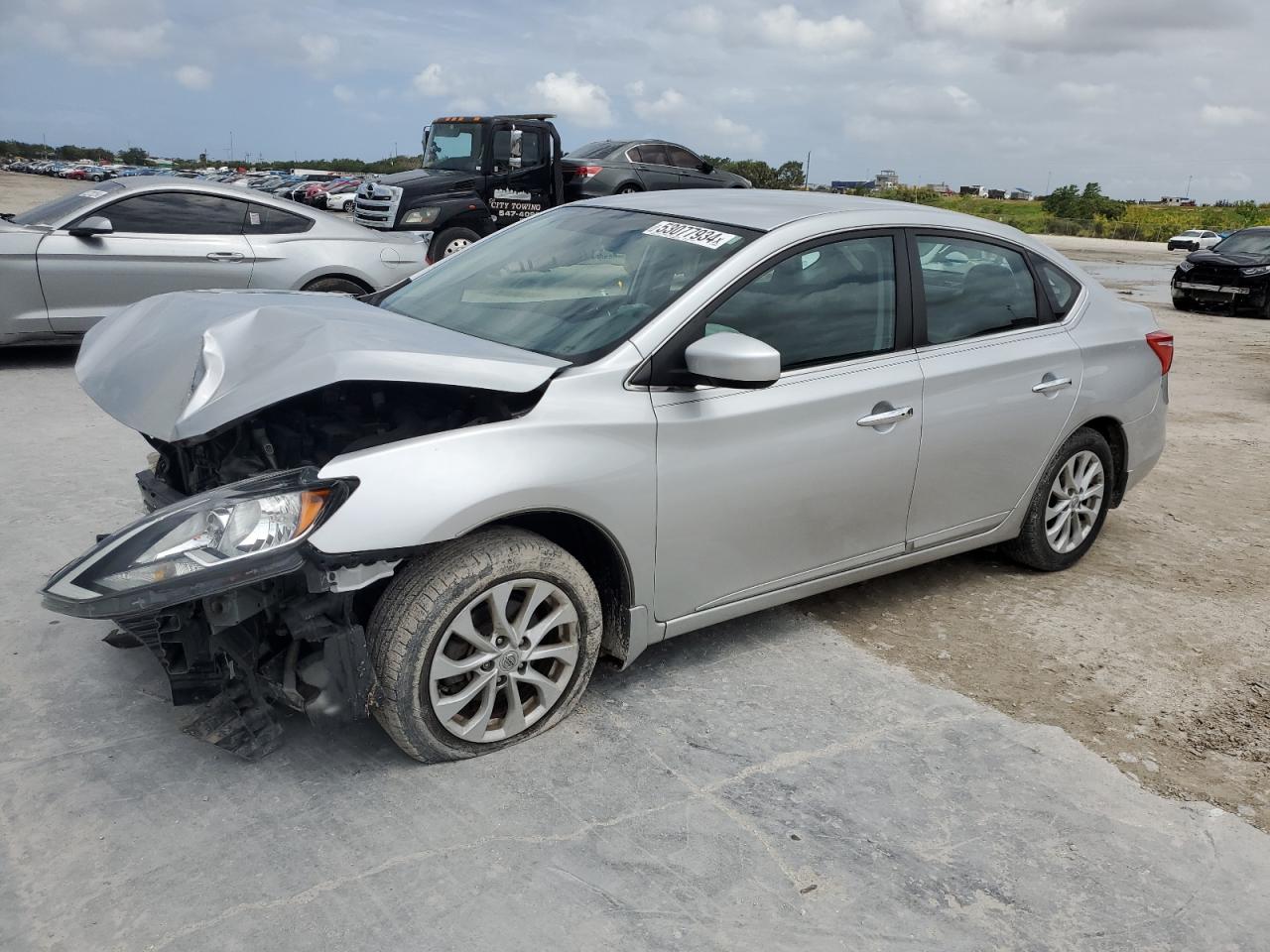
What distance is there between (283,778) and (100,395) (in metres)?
1.35

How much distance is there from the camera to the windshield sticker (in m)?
3.76

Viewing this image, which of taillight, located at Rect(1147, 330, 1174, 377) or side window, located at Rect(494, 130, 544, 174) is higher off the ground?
side window, located at Rect(494, 130, 544, 174)

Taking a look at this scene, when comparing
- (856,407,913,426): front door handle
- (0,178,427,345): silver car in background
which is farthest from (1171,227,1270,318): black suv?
(856,407,913,426): front door handle

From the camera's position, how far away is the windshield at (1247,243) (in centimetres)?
1774

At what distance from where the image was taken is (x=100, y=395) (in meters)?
3.39

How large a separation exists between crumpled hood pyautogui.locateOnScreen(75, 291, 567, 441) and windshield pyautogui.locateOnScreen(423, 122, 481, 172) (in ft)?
40.0

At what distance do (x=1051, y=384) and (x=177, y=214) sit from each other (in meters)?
6.72

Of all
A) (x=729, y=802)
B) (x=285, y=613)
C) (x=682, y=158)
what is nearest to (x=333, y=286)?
(x=285, y=613)

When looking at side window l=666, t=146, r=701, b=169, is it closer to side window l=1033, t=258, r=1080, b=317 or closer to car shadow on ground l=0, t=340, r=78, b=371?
car shadow on ground l=0, t=340, r=78, b=371

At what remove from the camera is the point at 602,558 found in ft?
11.2

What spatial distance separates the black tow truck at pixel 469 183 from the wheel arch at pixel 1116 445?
1070 centimetres

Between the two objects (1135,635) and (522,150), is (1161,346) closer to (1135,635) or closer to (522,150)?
(1135,635)

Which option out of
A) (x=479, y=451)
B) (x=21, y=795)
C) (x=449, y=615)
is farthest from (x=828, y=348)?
(x=21, y=795)

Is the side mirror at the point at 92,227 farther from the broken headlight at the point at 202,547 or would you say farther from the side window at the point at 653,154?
the side window at the point at 653,154
